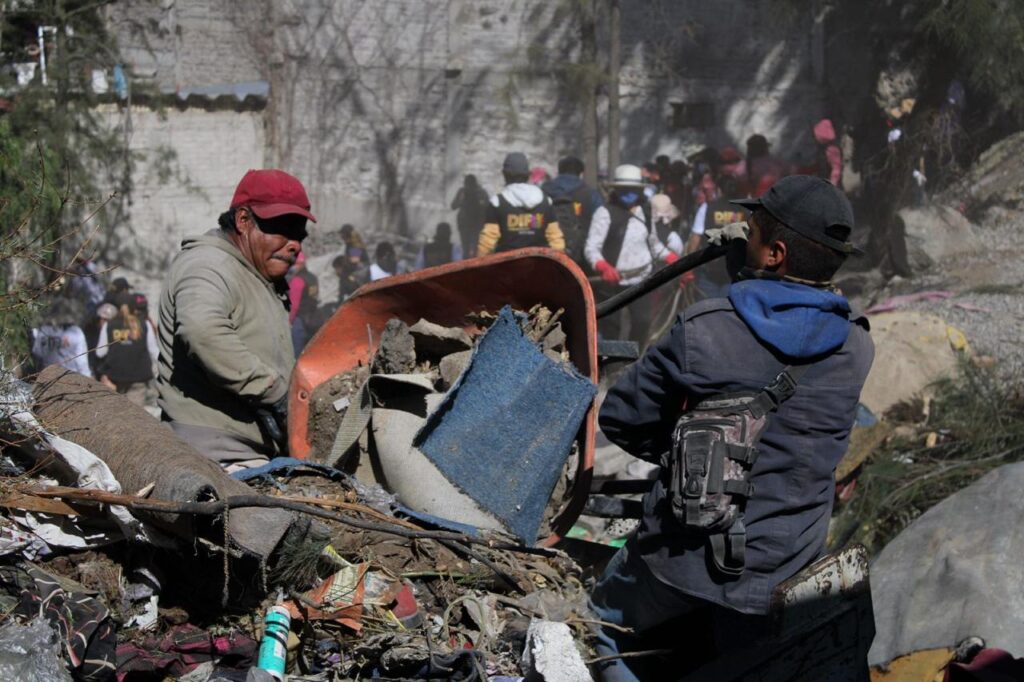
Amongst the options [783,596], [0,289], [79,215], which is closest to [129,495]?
[783,596]

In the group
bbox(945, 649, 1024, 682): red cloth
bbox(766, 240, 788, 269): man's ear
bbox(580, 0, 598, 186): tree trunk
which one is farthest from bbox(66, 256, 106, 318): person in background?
bbox(945, 649, 1024, 682): red cloth

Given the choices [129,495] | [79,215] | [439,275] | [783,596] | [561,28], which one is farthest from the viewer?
[561,28]

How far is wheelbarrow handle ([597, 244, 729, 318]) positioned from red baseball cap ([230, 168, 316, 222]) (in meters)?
1.11

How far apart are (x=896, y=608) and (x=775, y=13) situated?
12646mm

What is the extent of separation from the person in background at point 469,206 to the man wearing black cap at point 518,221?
15.7 ft

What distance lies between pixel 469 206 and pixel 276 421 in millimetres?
→ 10794

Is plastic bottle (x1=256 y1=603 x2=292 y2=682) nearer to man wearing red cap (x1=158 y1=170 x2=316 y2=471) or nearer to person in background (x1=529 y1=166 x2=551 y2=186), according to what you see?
man wearing red cap (x1=158 y1=170 x2=316 y2=471)

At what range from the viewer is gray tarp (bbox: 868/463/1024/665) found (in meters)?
3.63

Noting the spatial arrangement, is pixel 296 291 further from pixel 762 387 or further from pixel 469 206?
pixel 762 387

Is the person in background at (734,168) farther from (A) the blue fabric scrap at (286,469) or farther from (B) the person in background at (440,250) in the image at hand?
(A) the blue fabric scrap at (286,469)

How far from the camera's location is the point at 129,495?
9.57ft

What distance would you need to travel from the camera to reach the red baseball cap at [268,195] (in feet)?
12.1

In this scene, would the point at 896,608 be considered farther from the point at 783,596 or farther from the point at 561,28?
the point at 561,28

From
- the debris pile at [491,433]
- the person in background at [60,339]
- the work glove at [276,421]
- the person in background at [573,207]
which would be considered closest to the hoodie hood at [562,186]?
the person in background at [573,207]
